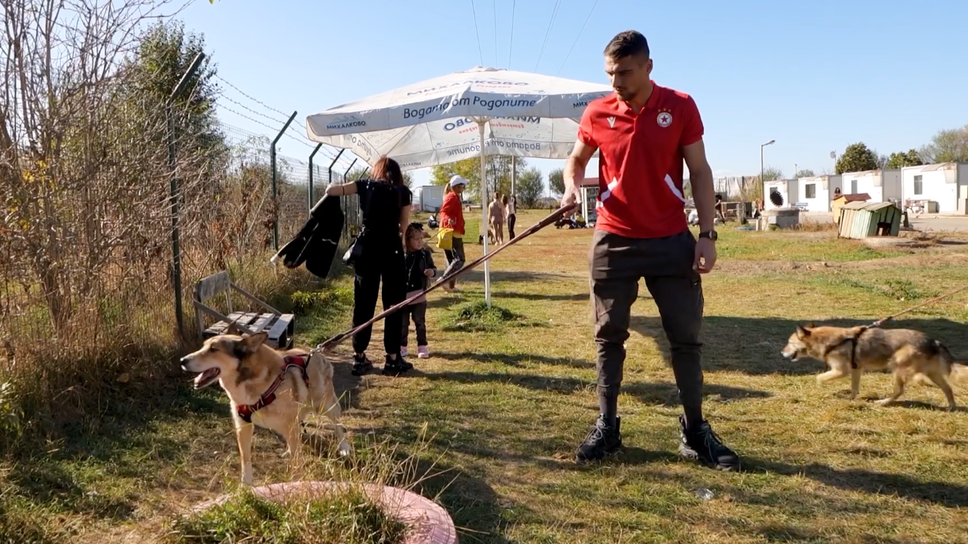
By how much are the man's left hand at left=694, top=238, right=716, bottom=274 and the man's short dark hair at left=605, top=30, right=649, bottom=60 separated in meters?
0.95

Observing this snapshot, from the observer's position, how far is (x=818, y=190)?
54.2 meters

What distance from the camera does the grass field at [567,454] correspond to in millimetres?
3123

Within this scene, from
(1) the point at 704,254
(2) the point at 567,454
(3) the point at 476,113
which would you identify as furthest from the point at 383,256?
(1) the point at 704,254

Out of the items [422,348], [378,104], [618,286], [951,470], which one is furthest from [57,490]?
[378,104]

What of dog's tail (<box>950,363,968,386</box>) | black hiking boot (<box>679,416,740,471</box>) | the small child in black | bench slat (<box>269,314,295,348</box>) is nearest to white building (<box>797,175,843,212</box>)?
the small child in black

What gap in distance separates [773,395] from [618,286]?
7.07 feet

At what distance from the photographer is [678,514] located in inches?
128

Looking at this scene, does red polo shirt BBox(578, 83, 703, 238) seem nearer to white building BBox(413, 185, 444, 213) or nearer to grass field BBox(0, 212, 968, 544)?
grass field BBox(0, 212, 968, 544)

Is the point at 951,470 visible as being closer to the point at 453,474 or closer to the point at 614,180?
the point at 614,180

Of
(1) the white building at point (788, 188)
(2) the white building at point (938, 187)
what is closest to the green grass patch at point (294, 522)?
(2) the white building at point (938, 187)

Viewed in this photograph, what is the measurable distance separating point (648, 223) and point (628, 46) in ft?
2.83

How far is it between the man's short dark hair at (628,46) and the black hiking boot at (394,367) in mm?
3358

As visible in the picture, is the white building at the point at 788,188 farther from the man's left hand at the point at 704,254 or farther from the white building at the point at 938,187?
the man's left hand at the point at 704,254

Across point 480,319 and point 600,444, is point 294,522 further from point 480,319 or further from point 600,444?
point 480,319
